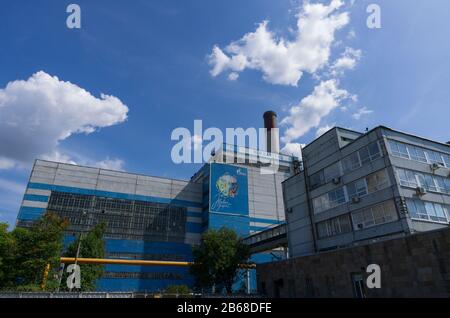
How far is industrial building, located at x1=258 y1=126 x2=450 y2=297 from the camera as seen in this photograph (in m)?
25.0

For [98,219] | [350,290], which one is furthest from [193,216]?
[350,290]

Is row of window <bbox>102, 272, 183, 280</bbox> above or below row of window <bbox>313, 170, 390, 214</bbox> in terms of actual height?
below

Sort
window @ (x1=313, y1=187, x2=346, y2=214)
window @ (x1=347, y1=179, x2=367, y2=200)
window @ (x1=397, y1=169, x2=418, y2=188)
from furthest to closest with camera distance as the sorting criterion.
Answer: window @ (x1=313, y1=187, x2=346, y2=214) < window @ (x1=347, y1=179, x2=367, y2=200) < window @ (x1=397, y1=169, x2=418, y2=188)

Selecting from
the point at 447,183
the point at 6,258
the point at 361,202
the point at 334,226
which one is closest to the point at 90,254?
the point at 6,258

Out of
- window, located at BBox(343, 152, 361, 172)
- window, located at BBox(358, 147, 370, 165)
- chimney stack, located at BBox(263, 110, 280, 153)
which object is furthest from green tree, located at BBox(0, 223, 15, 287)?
chimney stack, located at BBox(263, 110, 280, 153)

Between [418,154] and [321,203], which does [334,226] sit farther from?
[418,154]

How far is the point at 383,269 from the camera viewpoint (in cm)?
2141

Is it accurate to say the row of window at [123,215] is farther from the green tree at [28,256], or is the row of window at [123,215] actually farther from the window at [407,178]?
the window at [407,178]

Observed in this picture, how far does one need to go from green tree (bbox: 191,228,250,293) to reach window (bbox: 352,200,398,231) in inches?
550

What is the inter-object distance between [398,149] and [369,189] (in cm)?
488

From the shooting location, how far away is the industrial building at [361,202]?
25.0 m

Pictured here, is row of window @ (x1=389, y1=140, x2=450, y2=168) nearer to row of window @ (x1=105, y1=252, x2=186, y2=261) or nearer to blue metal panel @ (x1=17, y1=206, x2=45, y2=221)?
row of window @ (x1=105, y1=252, x2=186, y2=261)
